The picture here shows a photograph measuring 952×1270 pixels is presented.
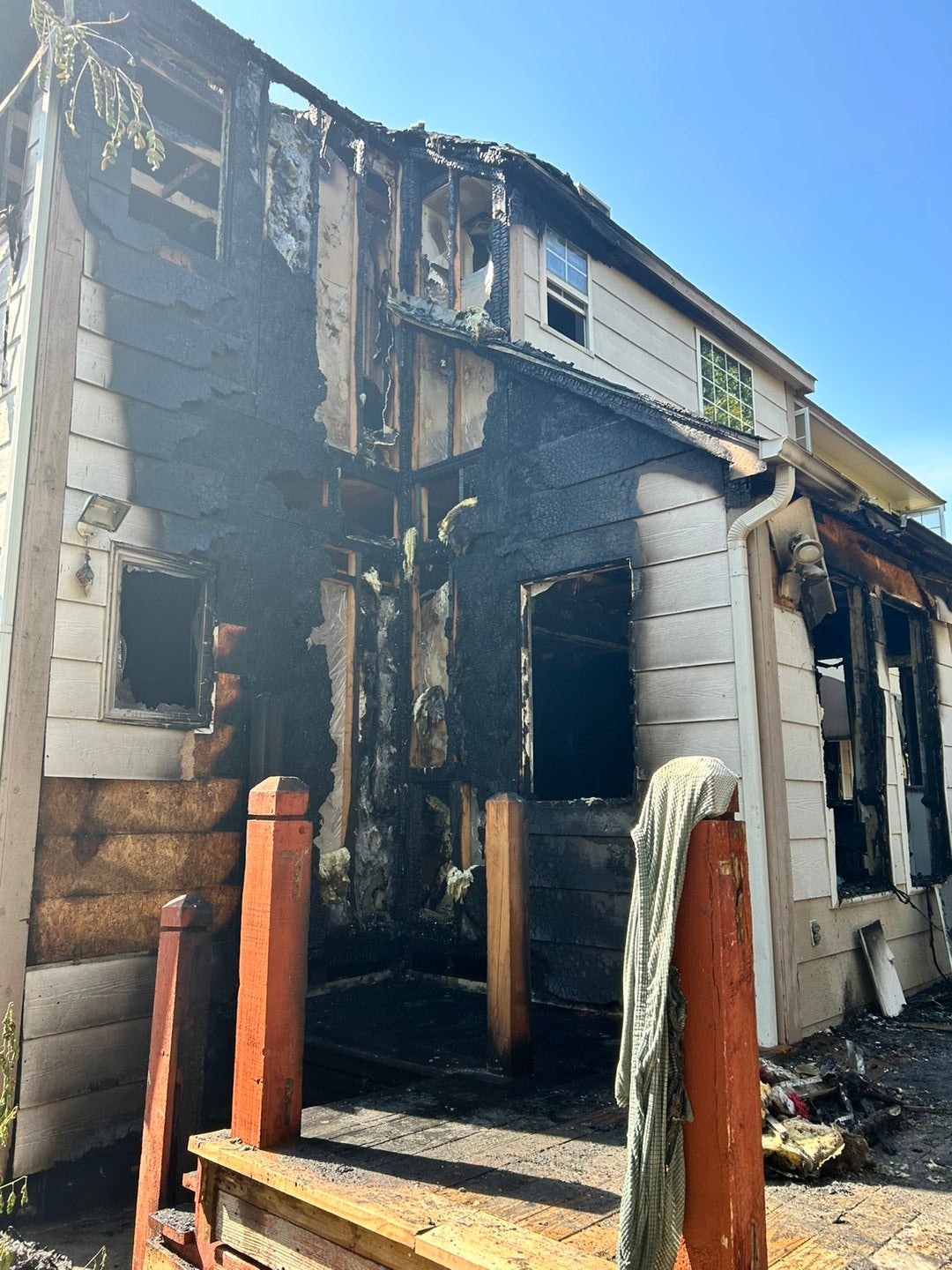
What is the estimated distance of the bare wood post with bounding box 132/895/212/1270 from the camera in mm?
3652

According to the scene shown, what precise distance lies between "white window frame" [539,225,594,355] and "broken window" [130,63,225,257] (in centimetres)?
275

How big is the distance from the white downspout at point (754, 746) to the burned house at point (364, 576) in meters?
0.02

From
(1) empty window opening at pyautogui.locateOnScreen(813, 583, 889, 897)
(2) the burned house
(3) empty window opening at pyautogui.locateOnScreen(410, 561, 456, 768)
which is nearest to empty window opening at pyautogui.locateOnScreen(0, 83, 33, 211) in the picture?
(2) the burned house

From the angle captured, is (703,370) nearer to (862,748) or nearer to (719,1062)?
(862,748)

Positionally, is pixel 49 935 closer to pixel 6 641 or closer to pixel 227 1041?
pixel 227 1041

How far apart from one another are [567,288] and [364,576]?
3.36 m

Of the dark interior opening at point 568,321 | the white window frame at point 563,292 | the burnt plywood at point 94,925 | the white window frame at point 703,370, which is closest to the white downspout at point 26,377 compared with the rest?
the burnt plywood at point 94,925

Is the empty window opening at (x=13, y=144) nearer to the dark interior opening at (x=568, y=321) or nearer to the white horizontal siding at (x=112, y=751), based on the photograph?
the white horizontal siding at (x=112, y=751)

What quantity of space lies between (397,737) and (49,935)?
9.96 ft

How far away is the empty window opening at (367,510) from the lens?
7.27 metres

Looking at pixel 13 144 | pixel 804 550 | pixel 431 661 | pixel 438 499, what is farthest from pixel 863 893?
pixel 13 144

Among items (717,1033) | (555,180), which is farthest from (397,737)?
(717,1033)

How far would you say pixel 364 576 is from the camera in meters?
7.21

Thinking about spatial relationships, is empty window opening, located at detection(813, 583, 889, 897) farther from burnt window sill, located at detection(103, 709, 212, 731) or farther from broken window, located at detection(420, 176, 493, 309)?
burnt window sill, located at detection(103, 709, 212, 731)
